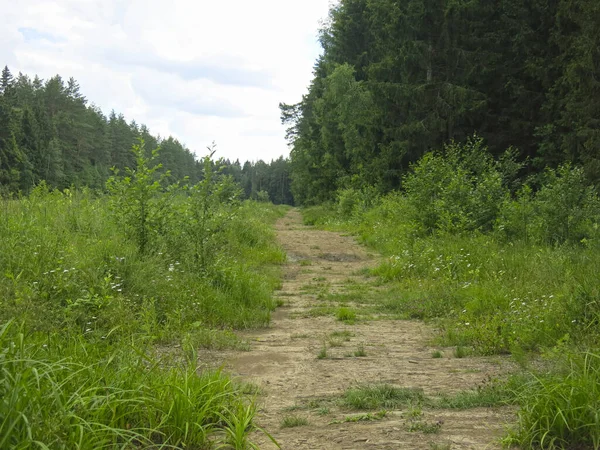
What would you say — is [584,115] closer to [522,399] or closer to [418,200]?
[418,200]

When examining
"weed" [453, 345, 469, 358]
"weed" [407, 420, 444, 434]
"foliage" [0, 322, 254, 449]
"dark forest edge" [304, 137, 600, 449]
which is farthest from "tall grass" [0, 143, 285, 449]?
"weed" [453, 345, 469, 358]

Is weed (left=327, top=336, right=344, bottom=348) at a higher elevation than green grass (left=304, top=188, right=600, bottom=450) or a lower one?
lower

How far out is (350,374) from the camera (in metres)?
4.84

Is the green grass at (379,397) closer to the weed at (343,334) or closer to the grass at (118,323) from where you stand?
the grass at (118,323)

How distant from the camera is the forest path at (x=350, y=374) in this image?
3324 millimetres

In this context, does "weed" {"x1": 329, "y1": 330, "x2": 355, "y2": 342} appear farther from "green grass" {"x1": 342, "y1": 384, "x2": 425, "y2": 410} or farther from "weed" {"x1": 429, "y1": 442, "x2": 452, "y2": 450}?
"weed" {"x1": 429, "y1": 442, "x2": 452, "y2": 450}

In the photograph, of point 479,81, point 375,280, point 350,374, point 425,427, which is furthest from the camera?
point 479,81

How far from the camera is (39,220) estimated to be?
8.60 m

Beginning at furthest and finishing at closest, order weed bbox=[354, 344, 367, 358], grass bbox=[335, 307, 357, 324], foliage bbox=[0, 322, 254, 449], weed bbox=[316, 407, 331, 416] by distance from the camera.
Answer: grass bbox=[335, 307, 357, 324]
weed bbox=[354, 344, 367, 358]
weed bbox=[316, 407, 331, 416]
foliage bbox=[0, 322, 254, 449]

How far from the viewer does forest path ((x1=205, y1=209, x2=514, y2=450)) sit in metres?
3.32

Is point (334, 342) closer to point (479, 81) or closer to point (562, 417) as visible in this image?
point (562, 417)

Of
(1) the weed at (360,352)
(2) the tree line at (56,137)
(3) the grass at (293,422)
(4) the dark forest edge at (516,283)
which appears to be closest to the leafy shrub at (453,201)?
(4) the dark forest edge at (516,283)

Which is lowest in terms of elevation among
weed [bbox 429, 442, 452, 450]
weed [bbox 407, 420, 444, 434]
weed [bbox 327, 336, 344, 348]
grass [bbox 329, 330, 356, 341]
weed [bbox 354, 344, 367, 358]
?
grass [bbox 329, 330, 356, 341]

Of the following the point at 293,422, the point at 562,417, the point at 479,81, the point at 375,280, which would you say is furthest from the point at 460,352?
the point at 479,81
